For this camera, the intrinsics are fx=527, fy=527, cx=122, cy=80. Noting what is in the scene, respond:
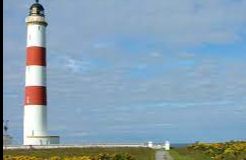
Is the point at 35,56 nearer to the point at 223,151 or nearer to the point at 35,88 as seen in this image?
the point at 35,88

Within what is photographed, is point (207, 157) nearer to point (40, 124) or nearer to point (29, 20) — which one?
point (40, 124)

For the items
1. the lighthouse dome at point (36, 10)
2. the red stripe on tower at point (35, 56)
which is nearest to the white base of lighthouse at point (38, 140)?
the red stripe on tower at point (35, 56)

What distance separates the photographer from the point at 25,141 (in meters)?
46.4

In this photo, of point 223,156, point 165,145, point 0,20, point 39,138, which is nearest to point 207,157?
point 223,156

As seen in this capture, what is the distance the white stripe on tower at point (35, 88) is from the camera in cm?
4519

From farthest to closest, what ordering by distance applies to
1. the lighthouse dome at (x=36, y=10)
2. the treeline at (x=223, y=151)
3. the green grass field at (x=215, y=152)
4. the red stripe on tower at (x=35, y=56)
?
the lighthouse dome at (x=36, y=10)
the red stripe on tower at (x=35, y=56)
the green grass field at (x=215, y=152)
the treeline at (x=223, y=151)

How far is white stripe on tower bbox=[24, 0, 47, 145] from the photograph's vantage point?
45.2 metres

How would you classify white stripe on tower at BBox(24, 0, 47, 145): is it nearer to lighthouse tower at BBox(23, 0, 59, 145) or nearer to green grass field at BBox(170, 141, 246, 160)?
lighthouse tower at BBox(23, 0, 59, 145)

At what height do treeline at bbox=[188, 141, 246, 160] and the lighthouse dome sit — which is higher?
the lighthouse dome

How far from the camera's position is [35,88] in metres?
45.4

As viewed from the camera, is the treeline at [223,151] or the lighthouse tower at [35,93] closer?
the treeline at [223,151]

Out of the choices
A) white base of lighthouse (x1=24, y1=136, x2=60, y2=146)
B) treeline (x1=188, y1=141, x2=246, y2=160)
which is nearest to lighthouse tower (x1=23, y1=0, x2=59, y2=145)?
white base of lighthouse (x1=24, y1=136, x2=60, y2=146)

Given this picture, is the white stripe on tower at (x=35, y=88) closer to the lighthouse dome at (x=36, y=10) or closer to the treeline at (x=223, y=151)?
the lighthouse dome at (x=36, y=10)

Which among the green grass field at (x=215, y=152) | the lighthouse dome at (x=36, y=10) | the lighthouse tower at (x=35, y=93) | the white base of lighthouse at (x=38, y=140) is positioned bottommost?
→ the green grass field at (x=215, y=152)
